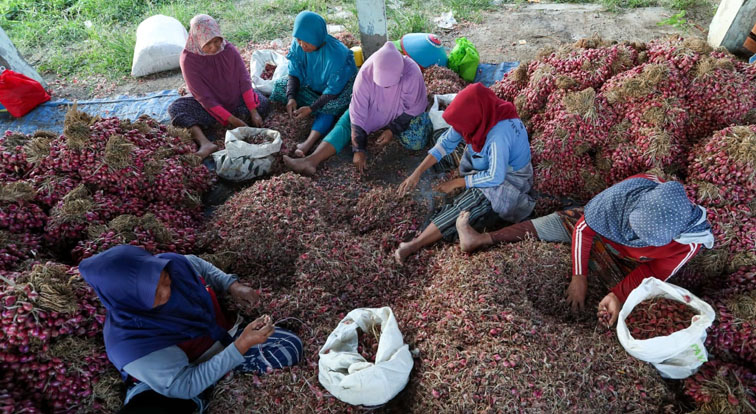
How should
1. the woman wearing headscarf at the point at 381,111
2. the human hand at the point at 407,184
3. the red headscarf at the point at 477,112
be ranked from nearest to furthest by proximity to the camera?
the red headscarf at the point at 477,112, the human hand at the point at 407,184, the woman wearing headscarf at the point at 381,111

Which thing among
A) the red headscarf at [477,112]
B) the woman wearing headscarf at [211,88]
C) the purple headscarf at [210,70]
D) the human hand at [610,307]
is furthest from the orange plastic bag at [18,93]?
the human hand at [610,307]

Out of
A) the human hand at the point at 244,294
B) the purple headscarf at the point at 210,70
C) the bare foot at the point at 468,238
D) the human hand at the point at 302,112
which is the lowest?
the bare foot at the point at 468,238

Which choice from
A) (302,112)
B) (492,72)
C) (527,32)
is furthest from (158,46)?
(527,32)

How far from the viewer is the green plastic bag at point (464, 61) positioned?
4.52m

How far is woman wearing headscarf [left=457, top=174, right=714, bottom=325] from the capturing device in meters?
1.99

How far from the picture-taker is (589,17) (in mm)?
5922

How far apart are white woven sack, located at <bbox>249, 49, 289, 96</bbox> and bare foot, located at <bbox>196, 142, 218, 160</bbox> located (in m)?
1.04

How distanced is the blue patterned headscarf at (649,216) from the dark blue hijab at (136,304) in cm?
230

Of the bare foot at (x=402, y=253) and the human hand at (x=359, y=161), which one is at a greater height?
the human hand at (x=359, y=161)

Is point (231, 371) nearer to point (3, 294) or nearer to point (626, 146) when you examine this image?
point (3, 294)

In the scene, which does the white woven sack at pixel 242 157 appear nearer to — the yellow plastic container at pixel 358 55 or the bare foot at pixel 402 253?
the bare foot at pixel 402 253

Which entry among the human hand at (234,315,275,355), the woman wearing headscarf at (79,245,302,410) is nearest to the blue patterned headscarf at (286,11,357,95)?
the woman wearing headscarf at (79,245,302,410)

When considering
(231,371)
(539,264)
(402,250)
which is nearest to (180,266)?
(231,371)

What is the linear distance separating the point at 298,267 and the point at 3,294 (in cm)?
144
